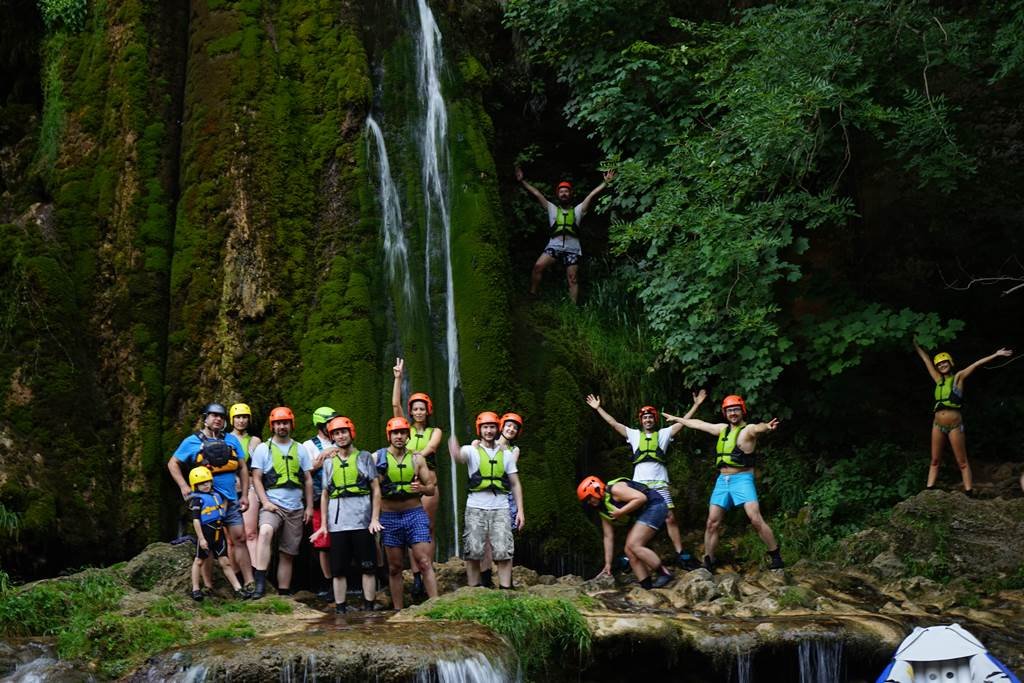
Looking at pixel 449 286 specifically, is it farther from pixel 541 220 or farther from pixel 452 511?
pixel 541 220

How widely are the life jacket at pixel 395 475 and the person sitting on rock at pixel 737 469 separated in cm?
321

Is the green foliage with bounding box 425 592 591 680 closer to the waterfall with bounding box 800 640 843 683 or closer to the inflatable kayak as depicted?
the waterfall with bounding box 800 640 843 683


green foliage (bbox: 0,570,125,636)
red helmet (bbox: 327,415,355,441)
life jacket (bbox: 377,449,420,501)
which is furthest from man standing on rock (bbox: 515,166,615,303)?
green foliage (bbox: 0,570,125,636)

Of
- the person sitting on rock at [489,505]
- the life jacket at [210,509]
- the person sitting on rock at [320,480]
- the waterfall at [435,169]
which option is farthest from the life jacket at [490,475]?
the life jacket at [210,509]

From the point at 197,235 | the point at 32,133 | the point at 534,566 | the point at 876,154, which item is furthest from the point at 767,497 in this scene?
the point at 32,133

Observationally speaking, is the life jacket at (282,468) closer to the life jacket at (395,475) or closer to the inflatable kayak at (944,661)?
the life jacket at (395,475)

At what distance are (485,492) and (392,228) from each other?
12.7 ft

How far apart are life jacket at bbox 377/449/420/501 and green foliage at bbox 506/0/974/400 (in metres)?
4.27

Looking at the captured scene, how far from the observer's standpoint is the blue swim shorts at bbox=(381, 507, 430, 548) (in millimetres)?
9242

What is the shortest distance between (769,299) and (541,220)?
165 inches

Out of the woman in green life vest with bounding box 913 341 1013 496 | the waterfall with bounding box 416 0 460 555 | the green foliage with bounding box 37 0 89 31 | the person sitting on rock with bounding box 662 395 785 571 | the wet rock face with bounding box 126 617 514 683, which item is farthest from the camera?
the green foliage with bounding box 37 0 89 31

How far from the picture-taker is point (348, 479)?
29.7 ft

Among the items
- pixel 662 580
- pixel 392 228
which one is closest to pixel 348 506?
pixel 662 580

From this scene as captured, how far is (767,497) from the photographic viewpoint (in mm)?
13109
